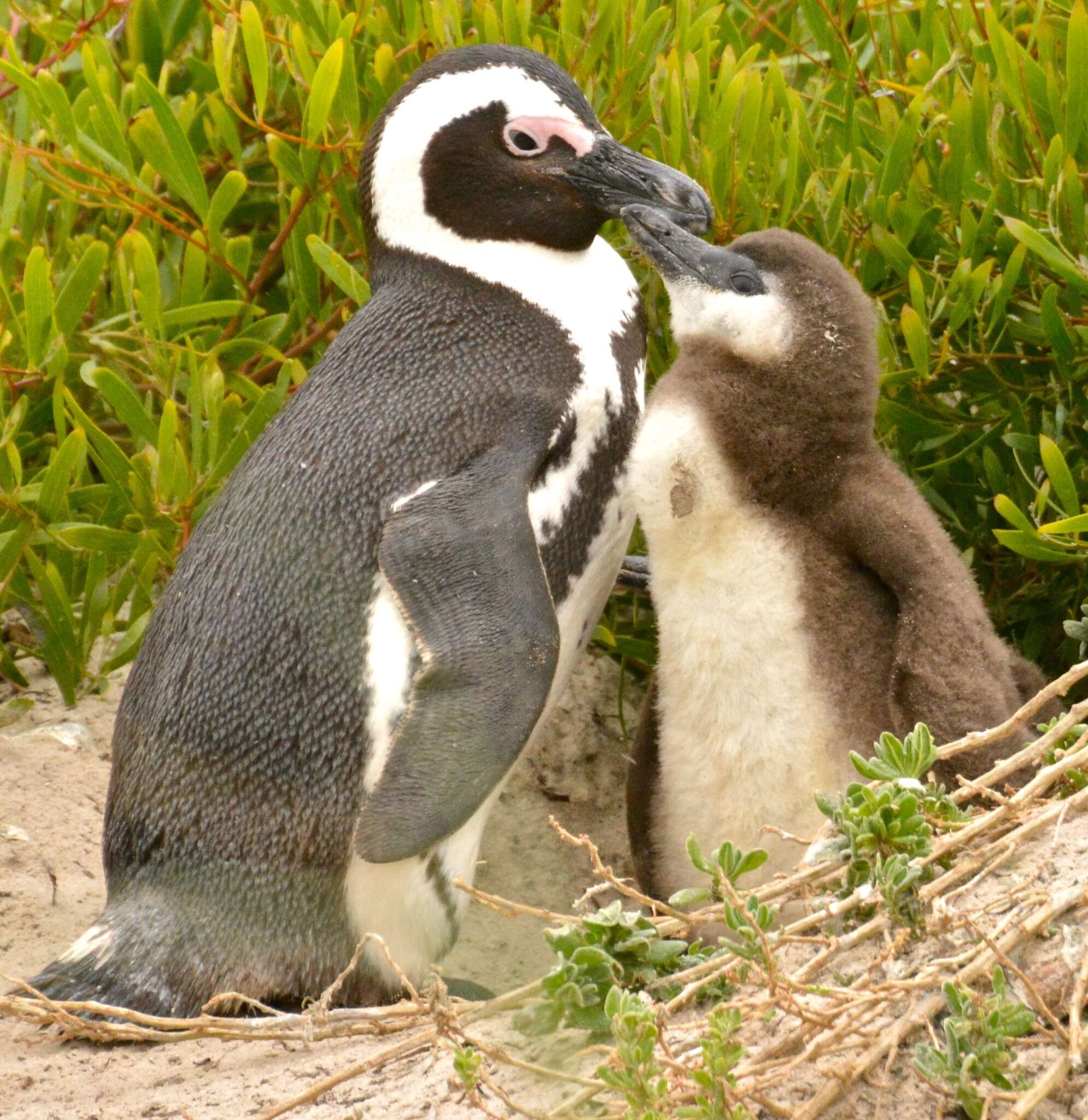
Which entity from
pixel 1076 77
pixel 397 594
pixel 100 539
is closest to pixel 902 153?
pixel 1076 77

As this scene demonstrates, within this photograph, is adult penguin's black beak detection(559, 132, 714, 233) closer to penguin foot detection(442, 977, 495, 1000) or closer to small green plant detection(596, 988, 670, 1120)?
penguin foot detection(442, 977, 495, 1000)

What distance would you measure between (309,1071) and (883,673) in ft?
2.67

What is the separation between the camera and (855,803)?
157 cm

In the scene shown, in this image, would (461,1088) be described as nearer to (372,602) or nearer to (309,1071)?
(309,1071)

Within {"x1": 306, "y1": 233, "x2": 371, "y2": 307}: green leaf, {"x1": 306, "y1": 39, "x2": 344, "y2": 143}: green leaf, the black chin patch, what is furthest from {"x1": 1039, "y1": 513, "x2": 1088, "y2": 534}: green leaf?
{"x1": 306, "y1": 39, "x2": 344, "y2": 143}: green leaf

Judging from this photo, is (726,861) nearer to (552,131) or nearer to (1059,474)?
(1059,474)

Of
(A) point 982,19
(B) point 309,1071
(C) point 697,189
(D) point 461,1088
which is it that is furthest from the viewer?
(A) point 982,19

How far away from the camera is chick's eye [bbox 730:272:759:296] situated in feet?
7.03

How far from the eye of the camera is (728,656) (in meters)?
2.04

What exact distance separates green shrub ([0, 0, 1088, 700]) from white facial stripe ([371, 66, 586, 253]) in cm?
16

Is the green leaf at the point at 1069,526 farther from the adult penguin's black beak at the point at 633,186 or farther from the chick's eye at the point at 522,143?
the chick's eye at the point at 522,143

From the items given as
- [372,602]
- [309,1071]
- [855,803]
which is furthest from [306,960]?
[855,803]

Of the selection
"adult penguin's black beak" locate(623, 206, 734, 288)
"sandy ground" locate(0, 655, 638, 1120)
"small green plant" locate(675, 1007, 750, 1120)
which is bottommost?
"sandy ground" locate(0, 655, 638, 1120)

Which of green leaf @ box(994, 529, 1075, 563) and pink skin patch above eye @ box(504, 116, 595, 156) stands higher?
pink skin patch above eye @ box(504, 116, 595, 156)
